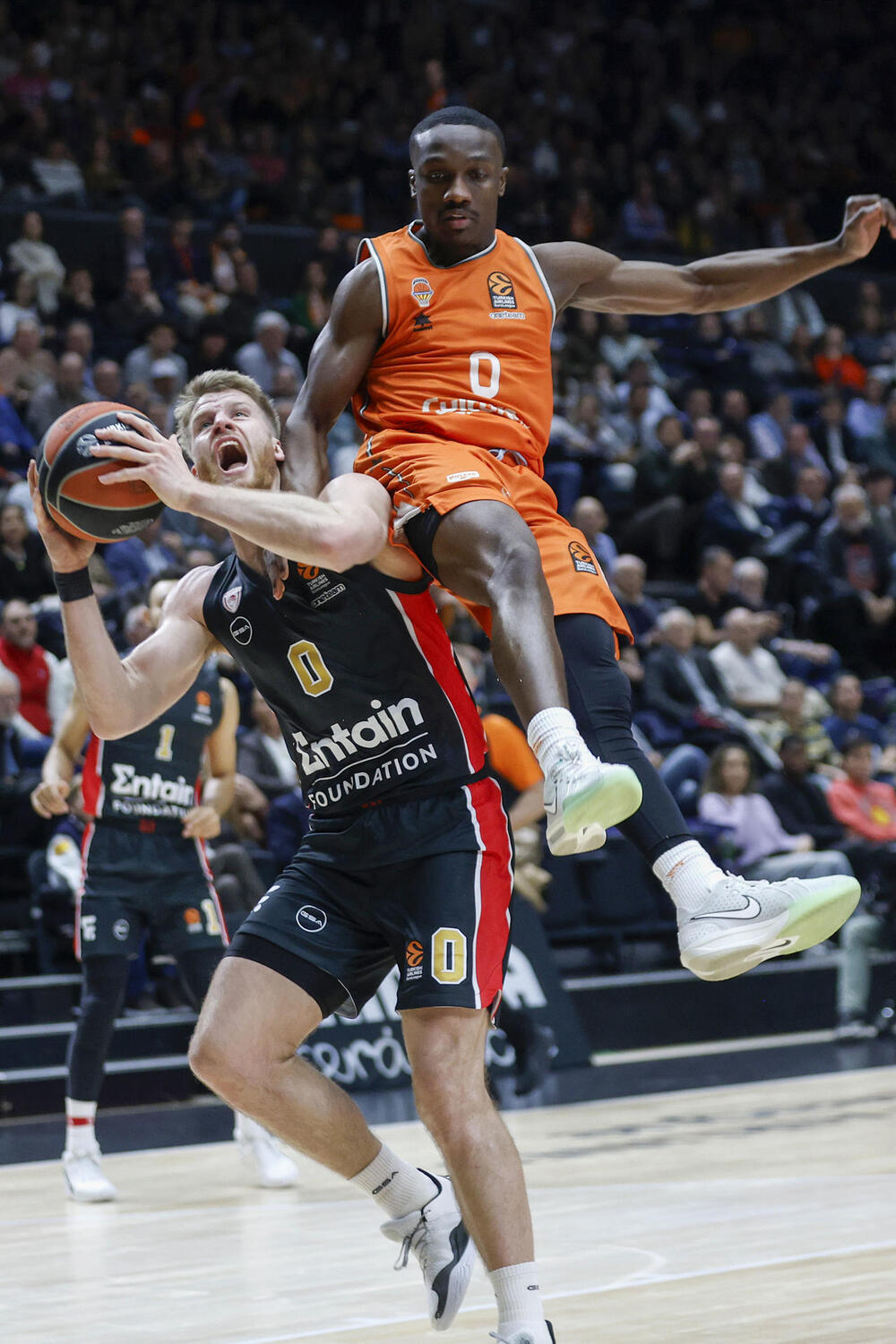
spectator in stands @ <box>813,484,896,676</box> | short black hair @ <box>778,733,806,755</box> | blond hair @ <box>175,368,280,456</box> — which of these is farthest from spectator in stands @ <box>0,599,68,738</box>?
spectator in stands @ <box>813,484,896,676</box>

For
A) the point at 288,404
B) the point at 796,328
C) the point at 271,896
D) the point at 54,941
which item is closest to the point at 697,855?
the point at 271,896

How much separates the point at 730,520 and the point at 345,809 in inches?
392

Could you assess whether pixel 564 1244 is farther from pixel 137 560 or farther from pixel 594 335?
pixel 594 335

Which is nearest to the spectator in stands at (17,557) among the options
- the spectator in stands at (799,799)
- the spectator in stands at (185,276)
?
the spectator in stands at (185,276)

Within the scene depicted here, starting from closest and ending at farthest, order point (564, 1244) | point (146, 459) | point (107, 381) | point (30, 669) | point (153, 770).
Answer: point (146, 459), point (564, 1244), point (153, 770), point (30, 669), point (107, 381)

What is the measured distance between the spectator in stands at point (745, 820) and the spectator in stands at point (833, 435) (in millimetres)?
5695

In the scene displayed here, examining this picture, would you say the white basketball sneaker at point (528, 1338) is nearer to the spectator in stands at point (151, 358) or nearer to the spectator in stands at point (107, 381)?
the spectator in stands at point (107, 381)

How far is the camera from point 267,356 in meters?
12.1

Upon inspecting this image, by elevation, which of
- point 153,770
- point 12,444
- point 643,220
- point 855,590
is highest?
point 643,220

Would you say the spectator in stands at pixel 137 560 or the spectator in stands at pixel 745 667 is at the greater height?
the spectator in stands at pixel 137 560

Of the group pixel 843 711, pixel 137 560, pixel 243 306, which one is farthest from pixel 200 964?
pixel 243 306

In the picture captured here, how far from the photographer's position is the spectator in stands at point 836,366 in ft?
53.5

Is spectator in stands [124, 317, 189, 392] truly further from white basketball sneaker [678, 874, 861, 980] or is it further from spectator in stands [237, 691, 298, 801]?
white basketball sneaker [678, 874, 861, 980]

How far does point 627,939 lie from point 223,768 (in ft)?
12.4
